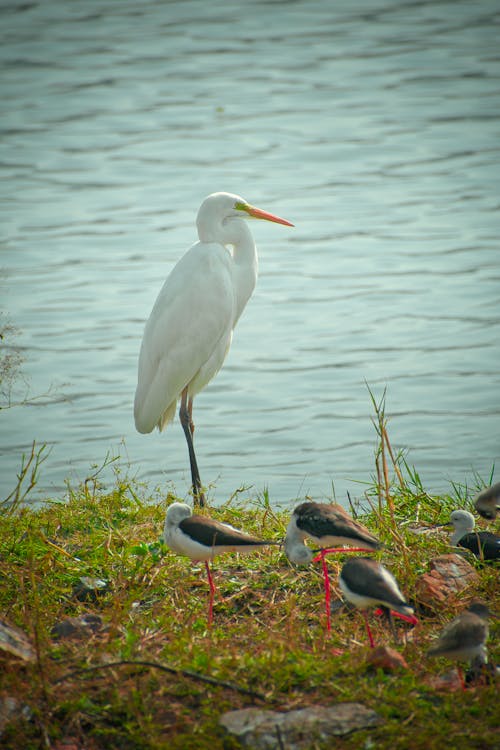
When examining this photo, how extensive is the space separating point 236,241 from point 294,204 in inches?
398

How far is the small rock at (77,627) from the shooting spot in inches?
163

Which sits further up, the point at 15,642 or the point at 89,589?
the point at 15,642

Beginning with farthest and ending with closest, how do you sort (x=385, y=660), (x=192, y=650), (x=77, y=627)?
(x=77, y=627), (x=192, y=650), (x=385, y=660)

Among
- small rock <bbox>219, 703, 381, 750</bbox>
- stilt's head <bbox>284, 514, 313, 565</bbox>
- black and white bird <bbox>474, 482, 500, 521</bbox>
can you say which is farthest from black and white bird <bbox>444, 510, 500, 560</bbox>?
small rock <bbox>219, 703, 381, 750</bbox>

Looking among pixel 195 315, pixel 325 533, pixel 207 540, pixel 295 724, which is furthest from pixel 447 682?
pixel 195 315

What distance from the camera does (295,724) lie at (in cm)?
336

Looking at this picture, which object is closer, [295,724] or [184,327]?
[295,724]

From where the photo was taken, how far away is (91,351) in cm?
1177

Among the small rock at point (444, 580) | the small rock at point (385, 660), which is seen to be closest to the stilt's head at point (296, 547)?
the small rock at point (444, 580)

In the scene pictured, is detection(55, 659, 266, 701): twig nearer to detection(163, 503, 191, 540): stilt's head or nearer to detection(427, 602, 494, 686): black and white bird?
detection(427, 602, 494, 686): black and white bird

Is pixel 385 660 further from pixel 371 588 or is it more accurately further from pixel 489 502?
pixel 489 502

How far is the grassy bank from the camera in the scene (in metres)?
3.43

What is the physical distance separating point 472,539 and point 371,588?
1.31 metres

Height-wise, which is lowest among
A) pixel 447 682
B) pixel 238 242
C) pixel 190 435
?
pixel 190 435
